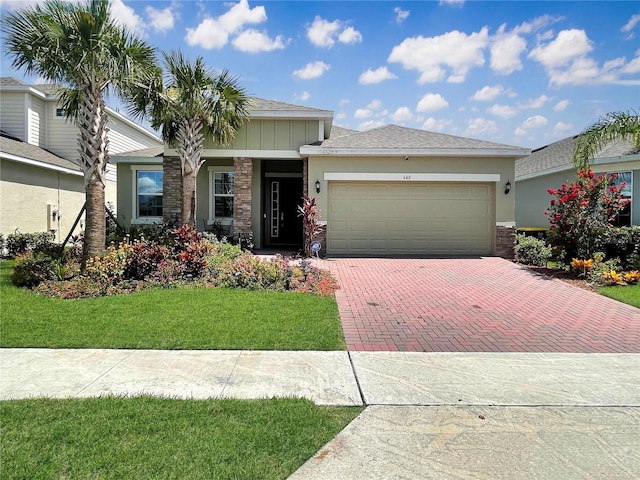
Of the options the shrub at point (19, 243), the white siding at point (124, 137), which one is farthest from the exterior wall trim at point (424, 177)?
the white siding at point (124, 137)

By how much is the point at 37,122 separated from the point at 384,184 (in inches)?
648

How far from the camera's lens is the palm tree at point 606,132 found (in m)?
11.5

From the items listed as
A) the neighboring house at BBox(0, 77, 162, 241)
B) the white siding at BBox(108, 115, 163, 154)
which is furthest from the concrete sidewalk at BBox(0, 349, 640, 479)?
the white siding at BBox(108, 115, 163, 154)

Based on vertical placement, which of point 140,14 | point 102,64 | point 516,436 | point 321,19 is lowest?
point 516,436

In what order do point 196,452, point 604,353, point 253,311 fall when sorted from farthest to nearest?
point 253,311, point 604,353, point 196,452

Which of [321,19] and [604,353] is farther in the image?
[321,19]

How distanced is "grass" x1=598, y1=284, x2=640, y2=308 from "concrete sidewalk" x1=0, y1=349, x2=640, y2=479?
3.91m

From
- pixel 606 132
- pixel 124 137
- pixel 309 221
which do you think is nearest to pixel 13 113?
pixel 124 137

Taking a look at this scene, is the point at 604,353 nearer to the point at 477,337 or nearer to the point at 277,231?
the point at 477,337

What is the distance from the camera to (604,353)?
17.2 ft

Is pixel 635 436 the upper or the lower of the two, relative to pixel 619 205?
lower

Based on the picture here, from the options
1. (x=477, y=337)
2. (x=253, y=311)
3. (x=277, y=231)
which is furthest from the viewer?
(x=277, y=231)

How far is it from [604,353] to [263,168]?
1285 centimetres

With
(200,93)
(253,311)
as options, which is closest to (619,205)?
(253,311)
